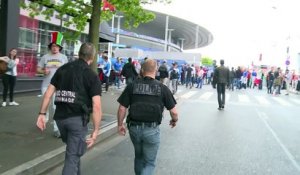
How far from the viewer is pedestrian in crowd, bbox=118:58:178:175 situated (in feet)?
16.4

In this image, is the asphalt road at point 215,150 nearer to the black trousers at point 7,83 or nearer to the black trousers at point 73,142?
the black trousers at point 73,142

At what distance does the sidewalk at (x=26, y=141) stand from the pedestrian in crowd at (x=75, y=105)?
47.4 inches

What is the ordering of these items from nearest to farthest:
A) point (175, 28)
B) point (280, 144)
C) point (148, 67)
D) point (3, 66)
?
1. point (148, 67)
2. point (280, 144)
3. point (3, 66)
4. point (175, 28)

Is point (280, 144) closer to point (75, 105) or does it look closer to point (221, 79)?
point (75, 105)

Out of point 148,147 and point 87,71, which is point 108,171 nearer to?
point 148,147

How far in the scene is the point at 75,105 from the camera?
4.71 metres

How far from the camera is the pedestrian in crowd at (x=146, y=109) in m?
5.01

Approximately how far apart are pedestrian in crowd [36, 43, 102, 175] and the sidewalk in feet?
3.95

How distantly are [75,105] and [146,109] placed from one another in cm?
81

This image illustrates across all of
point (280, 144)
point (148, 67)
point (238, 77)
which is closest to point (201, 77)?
point (238, 77)

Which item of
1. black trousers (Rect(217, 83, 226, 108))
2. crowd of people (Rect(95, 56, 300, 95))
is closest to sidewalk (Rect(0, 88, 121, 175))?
black trousers (Rect(217, 83, 226, 108))

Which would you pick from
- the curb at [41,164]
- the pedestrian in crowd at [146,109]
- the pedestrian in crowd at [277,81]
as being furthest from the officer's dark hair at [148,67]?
the pedestrian in crowd at [277,81]

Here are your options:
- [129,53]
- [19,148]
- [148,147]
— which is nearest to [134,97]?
[148,147]

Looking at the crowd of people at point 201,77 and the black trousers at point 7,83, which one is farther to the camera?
the crowd of people at point 201,77
